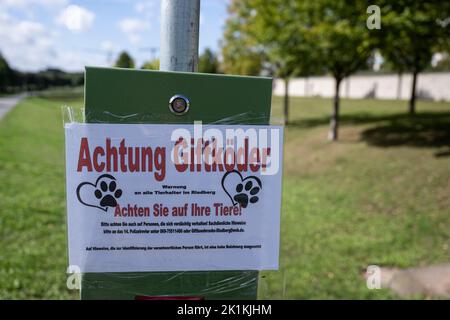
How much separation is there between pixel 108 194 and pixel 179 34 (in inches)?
27.1

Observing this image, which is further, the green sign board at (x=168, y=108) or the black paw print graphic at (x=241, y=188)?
the black paw print graphic at (x=241, y=188)

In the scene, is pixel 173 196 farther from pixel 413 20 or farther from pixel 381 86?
pixel 381 86

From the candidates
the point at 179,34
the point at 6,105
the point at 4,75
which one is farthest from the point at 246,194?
the point at 4,75

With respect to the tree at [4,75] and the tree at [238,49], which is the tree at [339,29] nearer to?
the tree at [238,49]

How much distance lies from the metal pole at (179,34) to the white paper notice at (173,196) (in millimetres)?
299

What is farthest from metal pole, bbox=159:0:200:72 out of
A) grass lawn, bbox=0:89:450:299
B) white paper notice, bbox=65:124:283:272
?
grass lawn, bbox=0:89:450:299

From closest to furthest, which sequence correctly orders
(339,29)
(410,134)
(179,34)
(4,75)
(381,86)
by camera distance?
(179,34) → (339,29) → (410,134) → (381,86) → (4,75)

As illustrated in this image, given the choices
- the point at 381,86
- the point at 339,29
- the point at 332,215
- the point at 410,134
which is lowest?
the point at 332,215

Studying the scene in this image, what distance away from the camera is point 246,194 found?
1.67 m

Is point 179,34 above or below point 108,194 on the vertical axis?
above

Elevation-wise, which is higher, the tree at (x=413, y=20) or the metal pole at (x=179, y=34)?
the tree at (x=413, y=20)

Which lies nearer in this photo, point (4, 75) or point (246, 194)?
point (246, 194)

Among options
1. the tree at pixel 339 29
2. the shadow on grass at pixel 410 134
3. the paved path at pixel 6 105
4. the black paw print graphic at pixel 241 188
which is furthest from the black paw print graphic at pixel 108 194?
the paved path at pixel 6 105

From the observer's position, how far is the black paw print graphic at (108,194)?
1.59 meters
